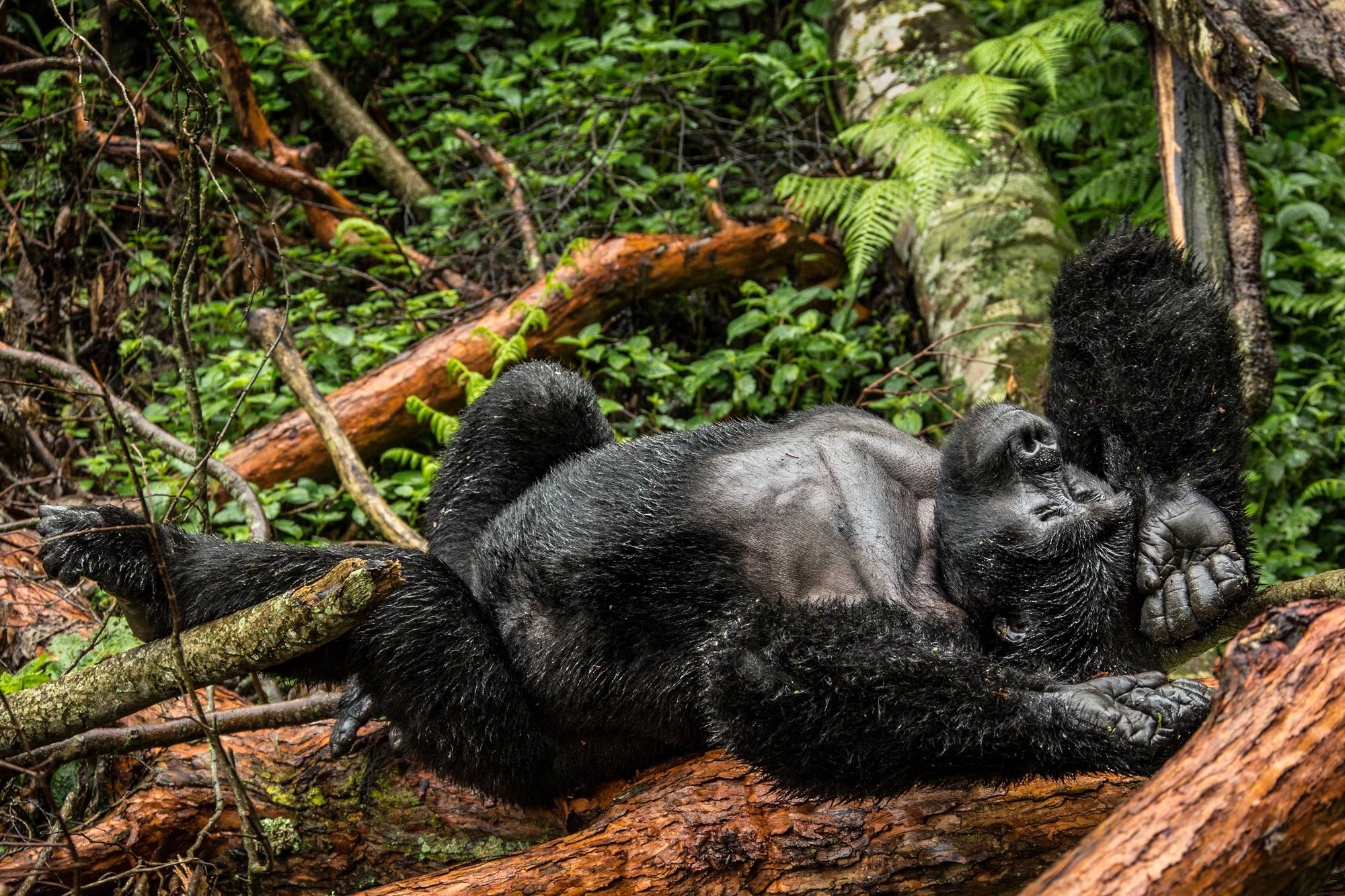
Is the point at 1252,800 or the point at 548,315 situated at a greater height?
the point at 548,315

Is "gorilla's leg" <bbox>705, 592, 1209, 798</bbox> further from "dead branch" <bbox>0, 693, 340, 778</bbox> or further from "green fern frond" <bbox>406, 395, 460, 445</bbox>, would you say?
"green fern frond" <bbox>406, 395, 460, 445</bbox>

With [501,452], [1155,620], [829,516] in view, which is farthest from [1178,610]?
[501,452]

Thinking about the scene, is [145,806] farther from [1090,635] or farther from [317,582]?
[1090,635]

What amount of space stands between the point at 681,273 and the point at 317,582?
293 cm

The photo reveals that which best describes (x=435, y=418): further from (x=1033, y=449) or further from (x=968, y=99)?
(x=968, y=99)

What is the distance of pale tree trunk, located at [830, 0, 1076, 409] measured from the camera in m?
3.68

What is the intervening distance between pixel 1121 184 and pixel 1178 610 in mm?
2799

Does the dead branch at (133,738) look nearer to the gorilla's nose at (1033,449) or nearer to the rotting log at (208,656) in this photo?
the rotting log at (208,656)

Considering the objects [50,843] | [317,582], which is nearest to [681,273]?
[317,582]

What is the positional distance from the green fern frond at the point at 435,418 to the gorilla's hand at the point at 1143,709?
2551 millimetres

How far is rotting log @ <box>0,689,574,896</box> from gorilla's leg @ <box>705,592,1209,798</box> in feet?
2.68

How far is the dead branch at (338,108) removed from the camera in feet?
18.6

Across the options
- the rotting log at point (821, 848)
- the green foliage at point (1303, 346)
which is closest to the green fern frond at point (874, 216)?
the green foliage at point (1303, 346)

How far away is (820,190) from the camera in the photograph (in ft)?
13.6
